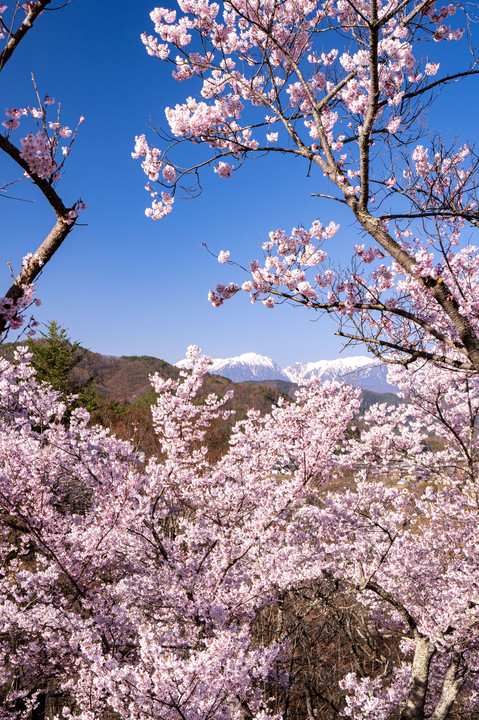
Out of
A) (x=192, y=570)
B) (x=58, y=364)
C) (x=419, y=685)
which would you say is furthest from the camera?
(x=58, y=364)

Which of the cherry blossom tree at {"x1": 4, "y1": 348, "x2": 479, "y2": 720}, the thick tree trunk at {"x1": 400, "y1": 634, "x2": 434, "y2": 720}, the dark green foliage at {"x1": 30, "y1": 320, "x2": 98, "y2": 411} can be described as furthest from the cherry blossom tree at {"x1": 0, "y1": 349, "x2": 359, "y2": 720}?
the dark green foliage at {"x1": 30, "y1": 320, "x2": 98, "y2": 411}

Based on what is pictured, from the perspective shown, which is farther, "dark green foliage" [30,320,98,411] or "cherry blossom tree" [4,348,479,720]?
"dark green foliage" [30,320,98,411]

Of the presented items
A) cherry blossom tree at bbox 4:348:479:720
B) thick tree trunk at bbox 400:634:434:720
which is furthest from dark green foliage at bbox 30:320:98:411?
thick tree trunk at bbox 400:634:434:720

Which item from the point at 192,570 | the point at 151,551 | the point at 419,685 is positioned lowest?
the point at 151,551

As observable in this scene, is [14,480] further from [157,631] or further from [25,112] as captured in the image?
[25,112]

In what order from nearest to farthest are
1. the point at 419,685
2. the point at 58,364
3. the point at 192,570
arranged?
1. the point at 192,570
2. the point at 419,685
3. the point at 58,364

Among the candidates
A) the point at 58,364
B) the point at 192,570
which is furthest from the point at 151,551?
the point at 58,364

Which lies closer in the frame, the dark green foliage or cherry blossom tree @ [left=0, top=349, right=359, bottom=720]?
cherry blossom tree @ [left=0, top=349, right=359, bottom=720]

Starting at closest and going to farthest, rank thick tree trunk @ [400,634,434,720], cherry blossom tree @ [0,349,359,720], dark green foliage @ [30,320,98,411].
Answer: cherry blossom tree @ [0,349,359,720]
thick tree trunk @ [400,634,434,720]
dark green foliage @ [30,320,98,411]

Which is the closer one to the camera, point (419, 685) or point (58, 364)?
point (419, 685)

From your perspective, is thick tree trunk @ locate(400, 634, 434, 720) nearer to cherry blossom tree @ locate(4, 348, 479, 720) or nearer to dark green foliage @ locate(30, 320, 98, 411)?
cherry blossom tree @ locate(4, 348, 479, 720)

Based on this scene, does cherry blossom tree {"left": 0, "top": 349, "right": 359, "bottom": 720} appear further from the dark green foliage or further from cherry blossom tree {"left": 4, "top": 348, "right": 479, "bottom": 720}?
the dark green foliage

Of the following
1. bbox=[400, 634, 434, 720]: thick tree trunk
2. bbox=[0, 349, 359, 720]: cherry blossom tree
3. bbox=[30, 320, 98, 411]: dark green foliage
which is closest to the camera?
bbox=[0, 349, 359, 720]: cherry blossom tree

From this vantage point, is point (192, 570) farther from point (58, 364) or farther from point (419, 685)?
point (58, 364)
